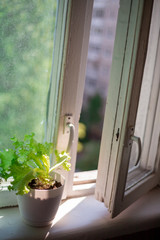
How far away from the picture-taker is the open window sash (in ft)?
3.53

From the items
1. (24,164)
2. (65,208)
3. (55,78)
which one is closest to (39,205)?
(24,164)

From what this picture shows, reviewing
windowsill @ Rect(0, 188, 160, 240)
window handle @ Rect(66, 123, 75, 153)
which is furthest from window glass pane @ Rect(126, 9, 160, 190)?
window handle @ Rect(66, 123, 75, 153)

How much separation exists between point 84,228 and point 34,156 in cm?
38

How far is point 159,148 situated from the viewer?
61.6 inches

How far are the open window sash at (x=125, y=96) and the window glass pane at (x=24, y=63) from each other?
10.4 inches

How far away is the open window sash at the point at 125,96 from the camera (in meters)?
1.08

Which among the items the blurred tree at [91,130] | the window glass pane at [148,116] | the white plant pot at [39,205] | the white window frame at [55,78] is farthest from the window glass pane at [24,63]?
the window glass pane at [148,116]

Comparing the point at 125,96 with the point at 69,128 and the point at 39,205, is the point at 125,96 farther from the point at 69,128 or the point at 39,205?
the point at 39,205

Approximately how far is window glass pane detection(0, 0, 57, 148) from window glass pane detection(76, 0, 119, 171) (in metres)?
0.24

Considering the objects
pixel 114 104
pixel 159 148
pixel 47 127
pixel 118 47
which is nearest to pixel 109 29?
pixel 118 47

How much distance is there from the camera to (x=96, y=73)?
1.42m

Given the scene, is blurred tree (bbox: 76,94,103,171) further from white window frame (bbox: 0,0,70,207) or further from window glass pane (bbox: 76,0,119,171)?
white window frame (bbox: 0,0,70,207)

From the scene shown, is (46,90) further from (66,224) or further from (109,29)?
(66,224)

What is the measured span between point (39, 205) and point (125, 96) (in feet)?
1.68
